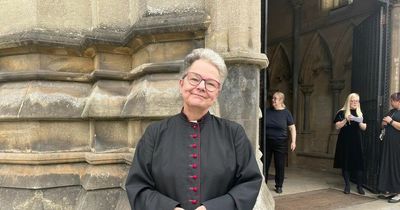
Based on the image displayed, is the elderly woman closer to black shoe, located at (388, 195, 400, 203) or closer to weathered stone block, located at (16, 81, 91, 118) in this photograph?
weathered stone block, located at (16, 81, 91, 118)

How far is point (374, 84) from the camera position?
4812mm

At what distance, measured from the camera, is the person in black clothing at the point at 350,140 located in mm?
4508

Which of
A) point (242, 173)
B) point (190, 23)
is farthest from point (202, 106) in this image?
point (190, 23)

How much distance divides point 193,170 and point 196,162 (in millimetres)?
41

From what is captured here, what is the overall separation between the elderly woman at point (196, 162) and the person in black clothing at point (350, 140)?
3500 mm

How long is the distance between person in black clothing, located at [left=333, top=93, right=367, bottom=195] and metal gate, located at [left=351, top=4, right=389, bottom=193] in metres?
0.18

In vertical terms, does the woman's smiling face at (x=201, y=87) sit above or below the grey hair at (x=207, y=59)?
below

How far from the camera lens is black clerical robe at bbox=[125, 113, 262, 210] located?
1.49 metres

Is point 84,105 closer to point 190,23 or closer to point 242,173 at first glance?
point 190,23

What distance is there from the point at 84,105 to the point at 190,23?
3.92 ft

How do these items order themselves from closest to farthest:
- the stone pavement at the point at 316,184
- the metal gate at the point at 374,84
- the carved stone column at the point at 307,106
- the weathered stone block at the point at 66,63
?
the weathered stone block at the point at 66,63 → the stone pavement at the point at 316,184 → the metal gate at the point at 374,84 → the carved stone column at the point at 307,106

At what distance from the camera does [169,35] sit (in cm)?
248

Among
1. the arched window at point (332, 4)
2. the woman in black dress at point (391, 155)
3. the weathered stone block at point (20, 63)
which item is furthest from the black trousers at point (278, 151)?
the arched window at point (332, 4)

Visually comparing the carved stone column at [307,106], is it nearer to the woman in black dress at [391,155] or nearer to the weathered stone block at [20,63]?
the woman in black dress at [391,155]
